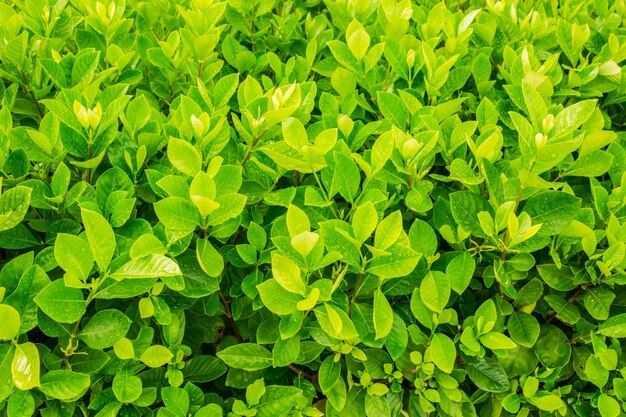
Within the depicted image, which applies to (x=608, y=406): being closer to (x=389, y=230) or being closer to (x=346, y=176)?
(x=389, y=230)

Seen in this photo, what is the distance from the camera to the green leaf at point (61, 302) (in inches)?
55.9

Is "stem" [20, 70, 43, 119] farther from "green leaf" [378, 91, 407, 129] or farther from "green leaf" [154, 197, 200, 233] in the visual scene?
"green leaf" [378, 91, 407, 129]

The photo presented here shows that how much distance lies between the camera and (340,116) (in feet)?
6.31

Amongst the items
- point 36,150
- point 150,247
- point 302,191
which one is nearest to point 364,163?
point 302,191

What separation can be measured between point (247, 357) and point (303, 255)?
0.45 m

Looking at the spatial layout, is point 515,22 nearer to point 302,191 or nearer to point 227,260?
point 302,191

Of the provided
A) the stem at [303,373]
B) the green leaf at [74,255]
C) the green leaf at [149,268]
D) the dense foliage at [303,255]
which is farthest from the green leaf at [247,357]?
the green leaf at [74,255]

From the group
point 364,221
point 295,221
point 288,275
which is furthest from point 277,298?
point 364,221

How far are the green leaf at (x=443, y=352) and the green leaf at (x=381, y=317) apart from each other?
20cm

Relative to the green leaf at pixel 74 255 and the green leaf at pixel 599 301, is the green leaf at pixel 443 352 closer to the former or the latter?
the green leaf at pixel 599 301

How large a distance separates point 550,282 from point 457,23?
1.43 metres

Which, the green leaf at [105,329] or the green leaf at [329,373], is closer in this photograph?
the green leaf at [105,329]

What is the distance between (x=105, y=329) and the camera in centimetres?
155

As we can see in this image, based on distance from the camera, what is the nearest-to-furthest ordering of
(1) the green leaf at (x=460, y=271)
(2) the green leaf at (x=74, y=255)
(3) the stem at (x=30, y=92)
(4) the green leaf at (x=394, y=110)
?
(2) the green leaf at (x=74, y=255) → (1) the green leaf at (x=460, y=271) → (4) the green leaf at (x=394, y=110) → (3) the stem at (x=30, y=92)
